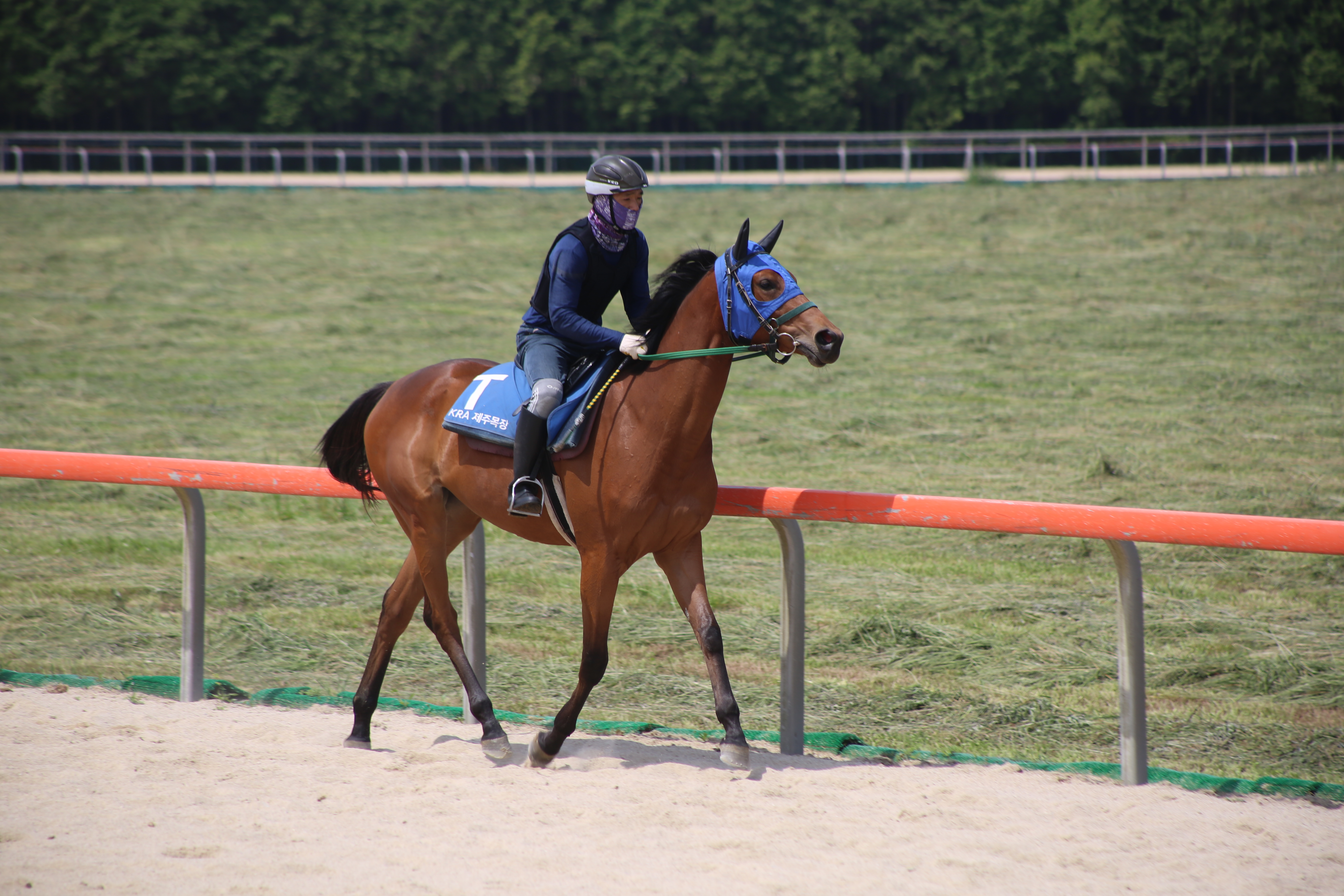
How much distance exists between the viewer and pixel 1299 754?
562 centimetres

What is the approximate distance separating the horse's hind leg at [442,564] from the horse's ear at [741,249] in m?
1.62

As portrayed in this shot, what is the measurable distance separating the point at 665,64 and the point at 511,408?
4563 centimetres

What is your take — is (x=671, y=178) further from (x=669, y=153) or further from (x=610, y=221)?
(x=610, y=221)

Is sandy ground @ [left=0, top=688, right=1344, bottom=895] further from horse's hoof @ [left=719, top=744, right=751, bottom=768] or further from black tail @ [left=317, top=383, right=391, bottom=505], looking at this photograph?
black tail @ [left=317, top=383, right=391, bottom=505]

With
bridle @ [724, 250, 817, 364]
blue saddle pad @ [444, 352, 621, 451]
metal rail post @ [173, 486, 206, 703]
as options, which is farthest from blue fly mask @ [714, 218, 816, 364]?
metal rail post @ [173, 486, 206, 703]

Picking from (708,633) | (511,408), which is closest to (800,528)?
(708,633)

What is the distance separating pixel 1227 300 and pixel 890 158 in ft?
56.9

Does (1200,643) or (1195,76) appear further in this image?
(1195,76)

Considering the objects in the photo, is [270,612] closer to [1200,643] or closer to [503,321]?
[1200,643]

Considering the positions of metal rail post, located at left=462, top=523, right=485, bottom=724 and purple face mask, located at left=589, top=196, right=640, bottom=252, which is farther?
metal rail post, located at left=462, top=523, right=485, bottom=724

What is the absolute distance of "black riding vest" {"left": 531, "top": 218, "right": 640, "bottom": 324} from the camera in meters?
5.02

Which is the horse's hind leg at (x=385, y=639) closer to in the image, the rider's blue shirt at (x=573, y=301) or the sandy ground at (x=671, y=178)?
the rider's blue shirt at (x=573, y=301)

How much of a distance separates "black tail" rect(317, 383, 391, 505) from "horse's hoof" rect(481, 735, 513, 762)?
1319mm

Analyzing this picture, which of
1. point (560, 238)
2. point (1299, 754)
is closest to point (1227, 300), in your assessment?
point (1299, 754)
